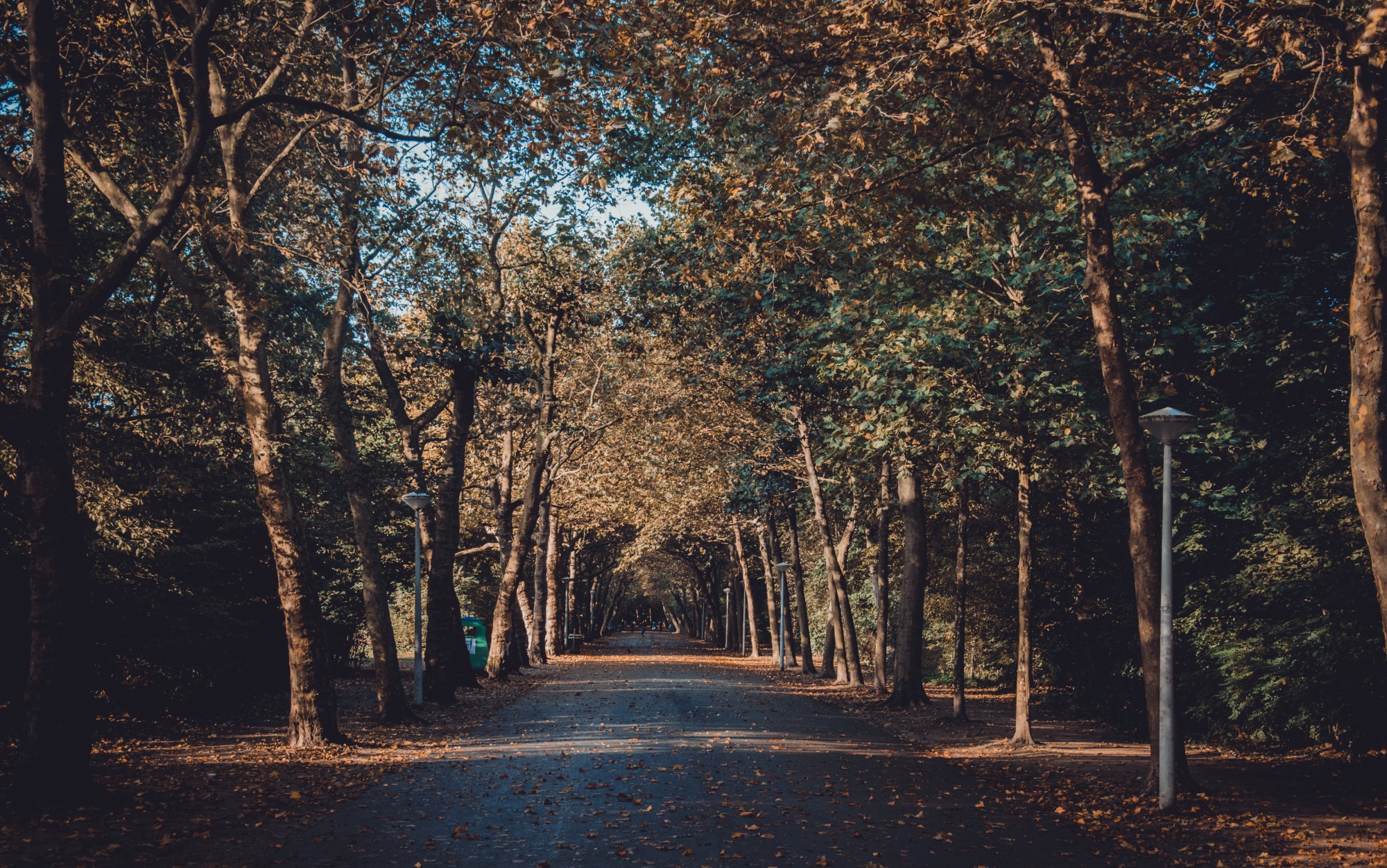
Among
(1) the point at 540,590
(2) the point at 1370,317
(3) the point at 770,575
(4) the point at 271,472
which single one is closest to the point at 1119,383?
(2) the point at 1370,317

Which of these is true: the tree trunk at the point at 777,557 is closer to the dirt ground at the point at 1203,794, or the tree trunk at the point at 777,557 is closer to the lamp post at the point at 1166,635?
the dirt ground at the point at 1203,794

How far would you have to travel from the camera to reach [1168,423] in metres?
10.7

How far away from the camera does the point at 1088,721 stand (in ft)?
67.6

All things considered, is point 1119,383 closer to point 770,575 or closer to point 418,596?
point 418,596

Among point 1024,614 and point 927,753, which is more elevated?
point 1024,614

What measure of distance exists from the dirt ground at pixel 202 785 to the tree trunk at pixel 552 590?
21.7 meters

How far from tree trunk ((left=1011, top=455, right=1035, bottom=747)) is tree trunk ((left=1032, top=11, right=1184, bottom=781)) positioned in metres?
3.86

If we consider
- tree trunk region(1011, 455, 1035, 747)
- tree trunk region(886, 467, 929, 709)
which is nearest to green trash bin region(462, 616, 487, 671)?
tree trunk region(886, 467, 929, 709)

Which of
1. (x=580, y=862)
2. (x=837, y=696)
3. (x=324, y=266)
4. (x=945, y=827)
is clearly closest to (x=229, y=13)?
(x=324, y=266)

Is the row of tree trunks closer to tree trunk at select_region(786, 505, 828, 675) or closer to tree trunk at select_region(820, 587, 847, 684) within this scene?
tree trunk at select_region(820, 587, 847, 684)

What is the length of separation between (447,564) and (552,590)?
2519 centimetres

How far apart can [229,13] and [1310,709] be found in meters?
16.1

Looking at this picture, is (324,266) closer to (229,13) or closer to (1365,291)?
(229,13)

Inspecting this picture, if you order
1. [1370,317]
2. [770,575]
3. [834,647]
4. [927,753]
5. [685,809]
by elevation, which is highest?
[1370,317]
